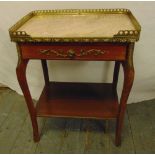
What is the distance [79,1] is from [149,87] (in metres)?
0.70

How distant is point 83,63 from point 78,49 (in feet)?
1.77

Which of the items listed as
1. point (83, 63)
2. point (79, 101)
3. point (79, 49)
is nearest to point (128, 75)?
point (79, 49)

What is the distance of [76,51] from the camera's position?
0.85 m

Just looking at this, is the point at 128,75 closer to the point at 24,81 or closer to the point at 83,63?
the point at 24,81

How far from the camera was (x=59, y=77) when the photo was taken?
146 centimetres

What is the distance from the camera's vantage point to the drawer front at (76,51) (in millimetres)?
834

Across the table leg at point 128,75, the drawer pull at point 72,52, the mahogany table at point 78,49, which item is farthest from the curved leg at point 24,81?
the table leg at point 128,75

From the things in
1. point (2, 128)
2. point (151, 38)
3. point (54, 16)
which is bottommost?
point (2, 128)

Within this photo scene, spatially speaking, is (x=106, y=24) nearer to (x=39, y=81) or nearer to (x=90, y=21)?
(x=90, y=21)

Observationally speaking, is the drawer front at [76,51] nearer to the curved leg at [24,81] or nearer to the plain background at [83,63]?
the curved leg at [24,81]

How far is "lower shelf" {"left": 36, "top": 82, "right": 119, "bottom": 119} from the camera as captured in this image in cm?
109

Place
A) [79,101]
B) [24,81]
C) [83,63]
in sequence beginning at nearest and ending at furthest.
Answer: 1. [24,81]
2. [79,101]
3. [83,63]

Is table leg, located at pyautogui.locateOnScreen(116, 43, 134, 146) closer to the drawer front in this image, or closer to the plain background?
the drawer front

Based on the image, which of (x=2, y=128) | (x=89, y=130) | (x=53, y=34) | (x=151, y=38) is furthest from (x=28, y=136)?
(x=151, y=38)
